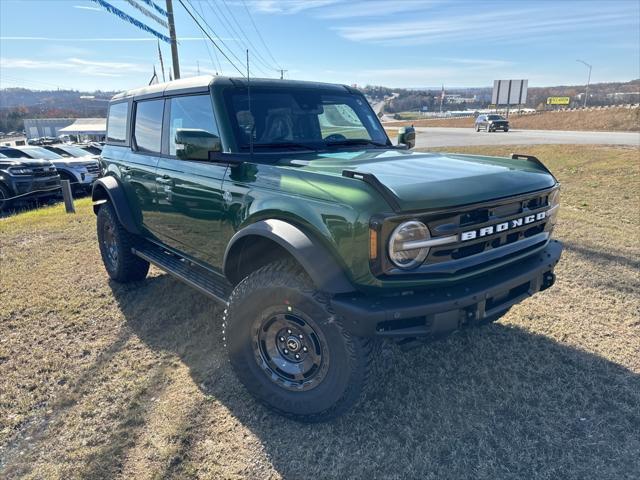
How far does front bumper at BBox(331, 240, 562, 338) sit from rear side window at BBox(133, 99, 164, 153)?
268 centimetres

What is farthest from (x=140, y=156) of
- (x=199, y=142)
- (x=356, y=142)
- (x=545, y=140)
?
(x=545, y=140)

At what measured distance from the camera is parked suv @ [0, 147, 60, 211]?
1139 centimetres

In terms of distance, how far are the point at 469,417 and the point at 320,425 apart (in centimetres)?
92

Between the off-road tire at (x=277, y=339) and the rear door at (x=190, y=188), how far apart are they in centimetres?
66

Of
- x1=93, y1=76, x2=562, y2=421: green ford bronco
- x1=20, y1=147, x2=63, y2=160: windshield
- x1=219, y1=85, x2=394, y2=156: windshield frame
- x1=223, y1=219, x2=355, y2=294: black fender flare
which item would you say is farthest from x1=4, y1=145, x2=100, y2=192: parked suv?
x1=223, y1=219, x2=355, y2=294: black fender flare

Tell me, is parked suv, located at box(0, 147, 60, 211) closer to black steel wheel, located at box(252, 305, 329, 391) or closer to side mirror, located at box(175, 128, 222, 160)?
side mirror, located at box(175, 128, 222, 160)

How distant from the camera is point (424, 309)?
2.23 m

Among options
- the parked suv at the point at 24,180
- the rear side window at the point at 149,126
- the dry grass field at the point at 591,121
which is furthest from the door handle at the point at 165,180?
the dry grass field at the point at 591,121

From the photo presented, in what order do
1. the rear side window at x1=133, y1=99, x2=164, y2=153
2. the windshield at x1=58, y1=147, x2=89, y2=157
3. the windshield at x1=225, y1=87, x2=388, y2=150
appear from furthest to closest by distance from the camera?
the windshield at x1=58, y1=147, x2=89, y2=157 < the rear side window at x1=133, y1=99, x2=164, y2=153 < the windshield at x1=225, y1=87, x2=388, y2=150

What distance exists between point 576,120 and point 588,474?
48.4m

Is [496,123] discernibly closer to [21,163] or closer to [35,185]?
[35,185]

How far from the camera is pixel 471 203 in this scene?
2408 millimetres

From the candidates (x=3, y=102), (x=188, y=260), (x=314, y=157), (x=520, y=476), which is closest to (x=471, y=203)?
(x=314, y=157)

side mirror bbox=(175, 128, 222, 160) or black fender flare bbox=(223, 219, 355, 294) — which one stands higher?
side mirror bbox=(175, 128, 222, 160)
